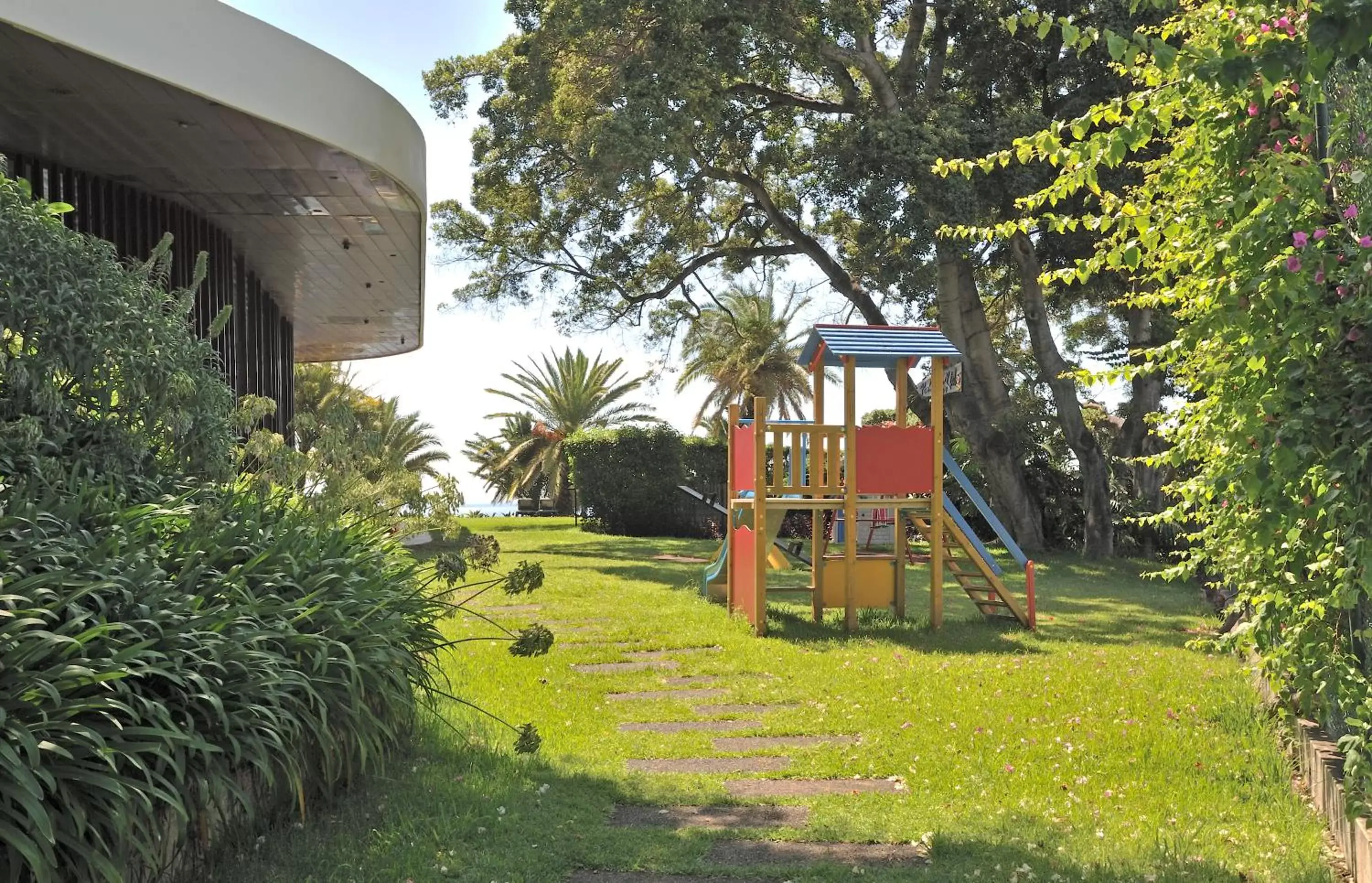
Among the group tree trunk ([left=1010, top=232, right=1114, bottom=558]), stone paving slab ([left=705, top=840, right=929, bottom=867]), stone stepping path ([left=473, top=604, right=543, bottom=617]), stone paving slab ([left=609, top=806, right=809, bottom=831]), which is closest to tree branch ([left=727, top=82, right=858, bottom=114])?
tree trunk ([left=1010, top=232, right=1114, bottom=558])

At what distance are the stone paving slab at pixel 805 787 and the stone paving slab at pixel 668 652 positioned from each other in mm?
3551

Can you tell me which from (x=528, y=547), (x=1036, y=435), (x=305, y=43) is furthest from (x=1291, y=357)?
(x=1036, y=435)

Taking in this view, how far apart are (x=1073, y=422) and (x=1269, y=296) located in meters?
16.9

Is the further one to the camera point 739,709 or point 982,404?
point 982,404

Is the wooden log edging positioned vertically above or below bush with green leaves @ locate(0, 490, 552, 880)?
below

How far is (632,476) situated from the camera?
23.4m

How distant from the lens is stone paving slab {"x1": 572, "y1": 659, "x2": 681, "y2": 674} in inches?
321

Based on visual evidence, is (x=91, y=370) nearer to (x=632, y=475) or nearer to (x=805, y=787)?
(x=805, y=787)

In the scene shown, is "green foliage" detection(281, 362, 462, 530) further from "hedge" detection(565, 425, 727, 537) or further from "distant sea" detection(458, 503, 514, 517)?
"distant sea" detection(458, 503, 514, 517)

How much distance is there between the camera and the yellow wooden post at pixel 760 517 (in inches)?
395

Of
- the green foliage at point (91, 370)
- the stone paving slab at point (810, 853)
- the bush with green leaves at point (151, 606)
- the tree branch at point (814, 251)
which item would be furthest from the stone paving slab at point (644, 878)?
the tree branch at point (814, 251)

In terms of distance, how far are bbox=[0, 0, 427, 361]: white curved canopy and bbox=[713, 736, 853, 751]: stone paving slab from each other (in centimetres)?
547

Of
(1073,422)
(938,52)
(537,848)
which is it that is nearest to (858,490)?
(537,848)

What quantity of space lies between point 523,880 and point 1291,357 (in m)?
3.37
